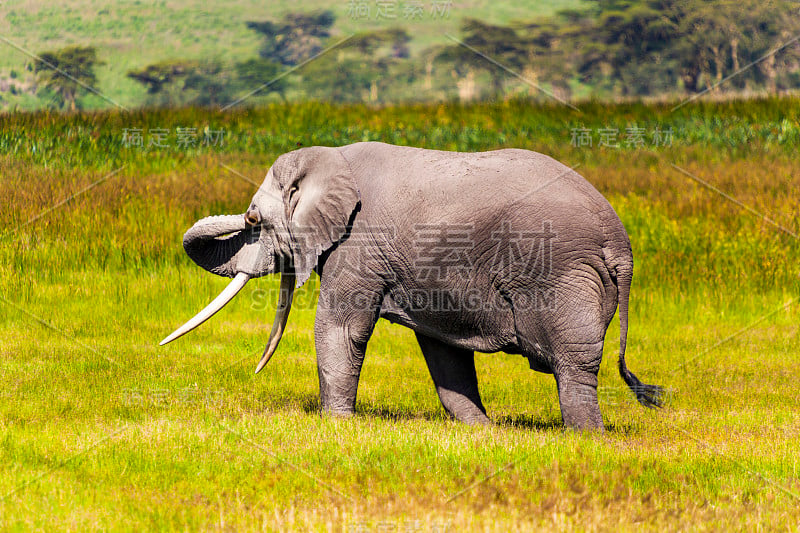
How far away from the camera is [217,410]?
1098cm

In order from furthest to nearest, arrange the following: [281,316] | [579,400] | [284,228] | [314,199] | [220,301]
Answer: [281,316], [220,301], [284,228], [314,199], [579,400]

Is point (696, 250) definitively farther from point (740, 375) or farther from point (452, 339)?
point (452, 339)

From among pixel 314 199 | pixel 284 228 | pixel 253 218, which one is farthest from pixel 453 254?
pixel 253 218

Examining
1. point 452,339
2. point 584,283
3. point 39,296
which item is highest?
point 584,283

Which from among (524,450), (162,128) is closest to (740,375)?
(524,450)

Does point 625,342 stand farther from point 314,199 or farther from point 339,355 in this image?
point 314,199

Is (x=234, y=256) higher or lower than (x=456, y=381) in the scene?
higher

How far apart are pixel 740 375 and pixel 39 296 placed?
9808mm

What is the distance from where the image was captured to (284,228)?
10.3 meters

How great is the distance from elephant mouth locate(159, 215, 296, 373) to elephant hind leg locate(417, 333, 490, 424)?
152 cm

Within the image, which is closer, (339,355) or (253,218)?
(339,355)

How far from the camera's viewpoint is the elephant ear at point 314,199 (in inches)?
388

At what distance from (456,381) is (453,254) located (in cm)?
172

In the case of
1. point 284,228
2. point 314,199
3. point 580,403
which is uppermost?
point 314,199
